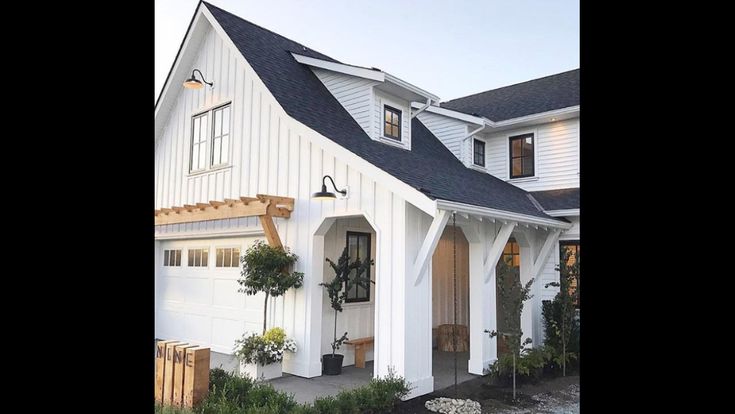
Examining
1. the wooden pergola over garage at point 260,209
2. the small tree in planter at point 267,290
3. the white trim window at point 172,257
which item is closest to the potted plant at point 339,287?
the small tree in planter at point 267,290

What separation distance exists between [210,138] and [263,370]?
4324 millimetres

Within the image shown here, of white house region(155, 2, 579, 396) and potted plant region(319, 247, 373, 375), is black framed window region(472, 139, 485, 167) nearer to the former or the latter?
white house region(155, 2, 579, 396)

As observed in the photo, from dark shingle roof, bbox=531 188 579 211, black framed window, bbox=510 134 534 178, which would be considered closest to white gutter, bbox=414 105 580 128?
black framed window, bbox=510 134 534 178

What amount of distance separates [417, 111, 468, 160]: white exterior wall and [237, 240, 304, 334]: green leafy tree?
5.17 metres

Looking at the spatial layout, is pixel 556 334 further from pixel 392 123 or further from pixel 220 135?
pixel 220 135

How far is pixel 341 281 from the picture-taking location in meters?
7.27

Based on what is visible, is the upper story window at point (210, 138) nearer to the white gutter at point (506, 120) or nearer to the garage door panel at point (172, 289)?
the garage door panel at point (172, 289)

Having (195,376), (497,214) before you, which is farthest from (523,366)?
(195,376)

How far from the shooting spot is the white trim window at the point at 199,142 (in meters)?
9.55

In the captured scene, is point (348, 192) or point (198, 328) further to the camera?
point (198, 328)
